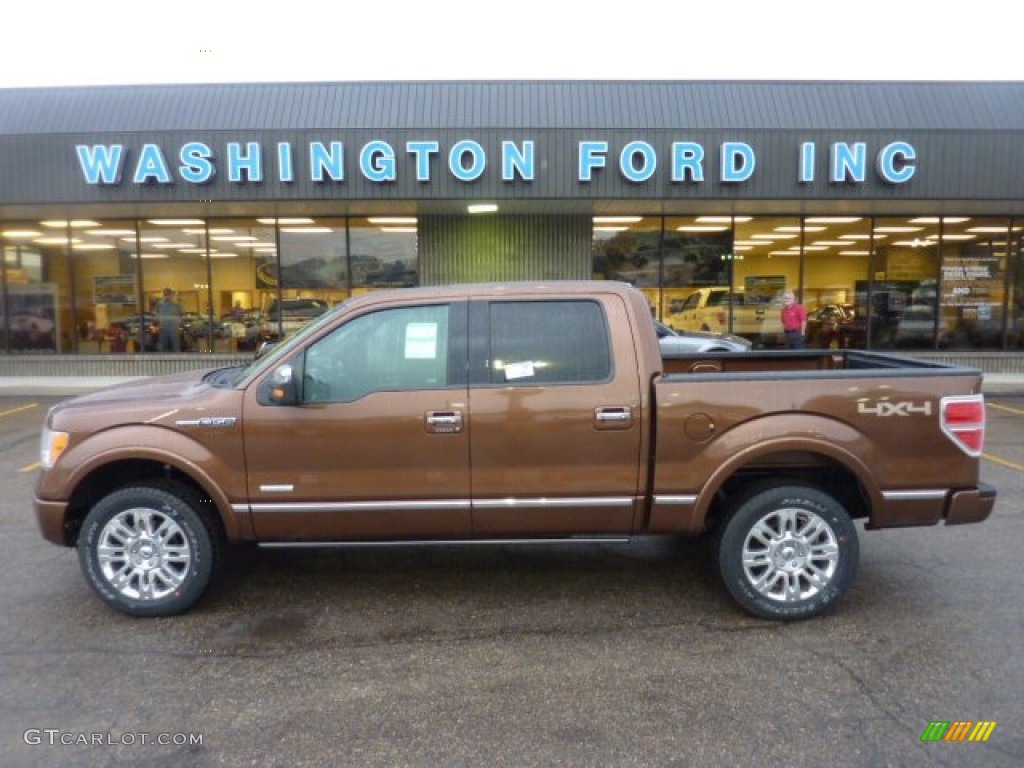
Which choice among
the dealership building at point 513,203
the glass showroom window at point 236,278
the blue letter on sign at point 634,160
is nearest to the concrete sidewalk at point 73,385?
the dealership building at point 513,203

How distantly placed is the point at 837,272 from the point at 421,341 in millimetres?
13909

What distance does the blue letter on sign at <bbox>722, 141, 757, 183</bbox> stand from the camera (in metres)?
13.1

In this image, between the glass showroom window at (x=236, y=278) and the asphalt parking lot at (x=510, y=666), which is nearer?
the asphalt parking lot at (x=510, y=666)

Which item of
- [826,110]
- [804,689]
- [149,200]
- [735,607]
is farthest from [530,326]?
[826,110]

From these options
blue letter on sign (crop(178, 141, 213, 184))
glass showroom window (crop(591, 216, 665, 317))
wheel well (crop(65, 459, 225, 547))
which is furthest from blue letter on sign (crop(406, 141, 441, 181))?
wheel well (crop(65, 459, 225, 547))

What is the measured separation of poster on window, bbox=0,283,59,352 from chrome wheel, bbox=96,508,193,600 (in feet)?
45.7

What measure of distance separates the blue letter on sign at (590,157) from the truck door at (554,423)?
30.1ft

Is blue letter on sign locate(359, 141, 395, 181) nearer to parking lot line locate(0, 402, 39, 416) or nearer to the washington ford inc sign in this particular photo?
the washington ford inc sign

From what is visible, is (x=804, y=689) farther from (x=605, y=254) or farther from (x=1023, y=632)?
(x=605, y=254)

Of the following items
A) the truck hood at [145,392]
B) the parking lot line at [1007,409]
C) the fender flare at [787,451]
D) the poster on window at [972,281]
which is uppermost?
the poster on window at [972,281]

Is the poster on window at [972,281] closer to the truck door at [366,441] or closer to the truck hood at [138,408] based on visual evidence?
the truck door at [366,441]

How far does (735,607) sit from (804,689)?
0.93 m

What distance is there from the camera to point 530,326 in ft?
14.6

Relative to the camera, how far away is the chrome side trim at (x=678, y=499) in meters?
4.30
